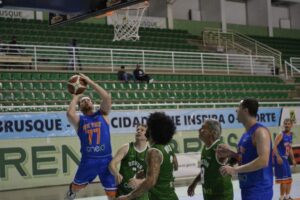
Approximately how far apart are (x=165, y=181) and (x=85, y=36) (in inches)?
692

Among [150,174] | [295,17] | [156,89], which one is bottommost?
[150,174]

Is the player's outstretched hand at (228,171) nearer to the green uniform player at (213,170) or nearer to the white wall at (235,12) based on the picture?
the green uniform player at (213,170)

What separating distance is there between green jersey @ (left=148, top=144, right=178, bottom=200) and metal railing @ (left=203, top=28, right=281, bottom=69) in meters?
21.4

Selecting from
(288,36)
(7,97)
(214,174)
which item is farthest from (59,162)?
(288,36)

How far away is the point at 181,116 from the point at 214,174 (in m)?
9.98

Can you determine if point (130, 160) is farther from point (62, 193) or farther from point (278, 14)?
point (278, 14)

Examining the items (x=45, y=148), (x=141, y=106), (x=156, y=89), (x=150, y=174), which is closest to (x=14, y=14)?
(x=156, y=89)

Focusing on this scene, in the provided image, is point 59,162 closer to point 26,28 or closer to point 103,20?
point 26,28

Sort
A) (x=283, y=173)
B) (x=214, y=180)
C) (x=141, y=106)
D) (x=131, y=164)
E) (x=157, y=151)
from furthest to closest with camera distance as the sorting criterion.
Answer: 1. (x=141, y=106)
2. (x=283, y=173)
3. (x=131, y=164)
4. (x=214, y=180)
5. (x=157, y=151)

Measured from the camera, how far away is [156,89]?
17.9m

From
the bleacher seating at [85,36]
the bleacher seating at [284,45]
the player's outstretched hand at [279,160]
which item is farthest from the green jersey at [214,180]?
the bleacher seating at [284,45]

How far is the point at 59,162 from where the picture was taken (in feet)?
41.8

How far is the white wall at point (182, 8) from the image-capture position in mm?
27609

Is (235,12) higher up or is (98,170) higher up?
(235,12)
